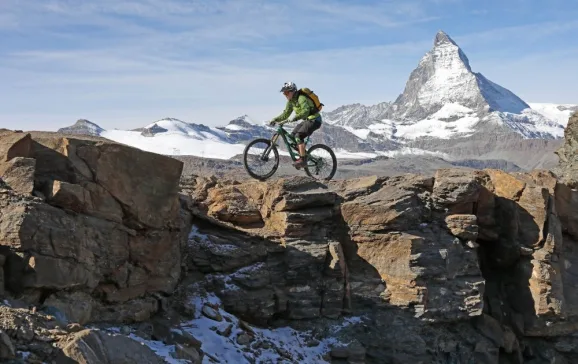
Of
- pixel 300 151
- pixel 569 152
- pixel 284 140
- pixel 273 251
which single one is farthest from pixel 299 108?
pixel 569 152

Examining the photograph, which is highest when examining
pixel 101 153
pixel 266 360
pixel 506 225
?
pixel 101 153

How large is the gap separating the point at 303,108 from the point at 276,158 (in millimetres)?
2607

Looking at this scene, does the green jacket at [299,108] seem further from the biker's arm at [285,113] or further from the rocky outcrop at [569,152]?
the rocky outcrop at [569,152]

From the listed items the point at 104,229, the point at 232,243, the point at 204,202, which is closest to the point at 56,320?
the point at 104,229

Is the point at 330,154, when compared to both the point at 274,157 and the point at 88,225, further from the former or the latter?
the point at 88,225

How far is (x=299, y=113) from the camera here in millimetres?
27578

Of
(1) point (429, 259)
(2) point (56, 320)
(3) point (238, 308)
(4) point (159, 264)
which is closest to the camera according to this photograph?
(2) point (56, 320)

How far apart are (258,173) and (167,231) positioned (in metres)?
6.36

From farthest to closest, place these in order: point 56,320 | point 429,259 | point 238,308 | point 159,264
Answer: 1. point 429,259
2. point 238,308
3. point 159,264
4. point 56,320

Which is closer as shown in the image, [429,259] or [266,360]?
[266,360]

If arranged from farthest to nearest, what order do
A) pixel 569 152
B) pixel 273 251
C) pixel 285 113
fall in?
pixel 569 152, pixel 285 113, pixel 273 251

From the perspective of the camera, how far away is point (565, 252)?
3291 cm

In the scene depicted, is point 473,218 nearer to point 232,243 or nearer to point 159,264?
point 232,243

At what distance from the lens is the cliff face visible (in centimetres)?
1938
